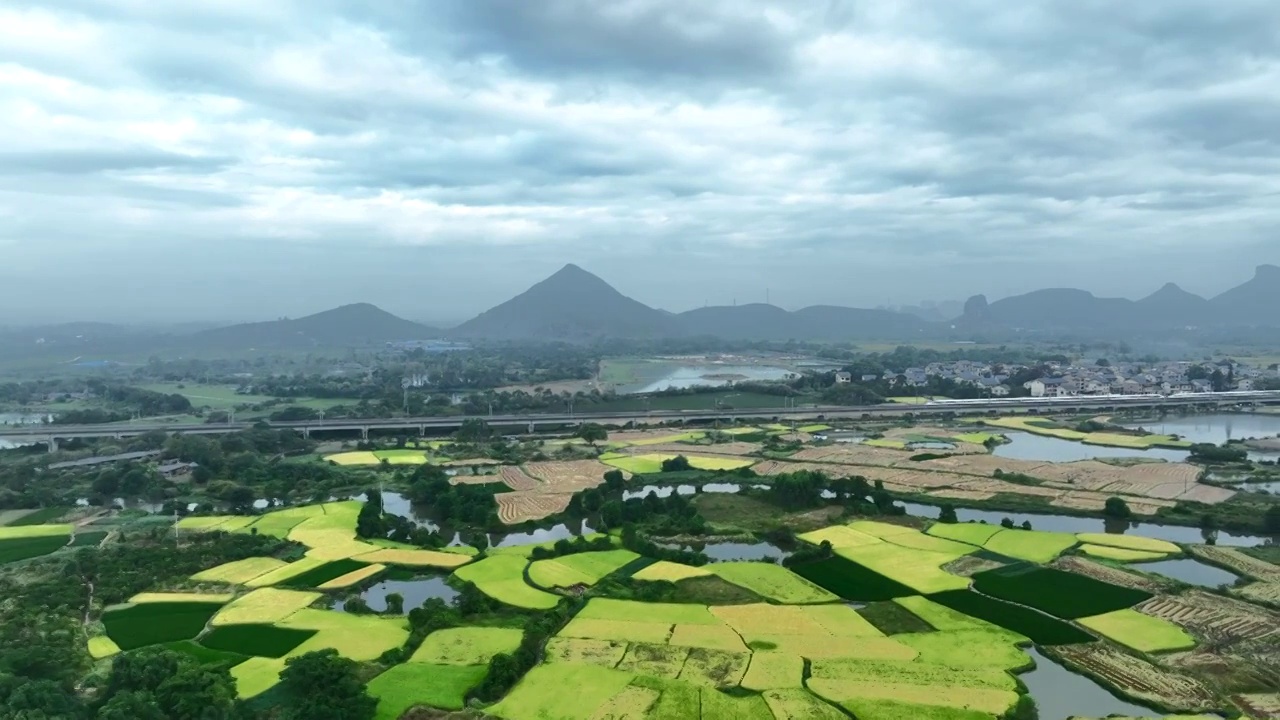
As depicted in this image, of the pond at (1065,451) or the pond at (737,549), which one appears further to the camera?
the pond at (1065,451)

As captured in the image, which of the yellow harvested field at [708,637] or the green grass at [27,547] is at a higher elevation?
the yellow harvested field at [708,637]

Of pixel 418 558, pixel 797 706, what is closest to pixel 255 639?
pixel 418 558

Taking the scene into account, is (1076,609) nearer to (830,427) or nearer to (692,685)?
(692,685)

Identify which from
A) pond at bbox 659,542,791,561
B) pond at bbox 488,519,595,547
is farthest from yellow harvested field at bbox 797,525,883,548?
pond at bbox 488,519,595,547

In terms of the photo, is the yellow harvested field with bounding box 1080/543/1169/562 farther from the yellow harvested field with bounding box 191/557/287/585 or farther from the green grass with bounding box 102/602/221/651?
the green grass with bounding box 102/602/221/651

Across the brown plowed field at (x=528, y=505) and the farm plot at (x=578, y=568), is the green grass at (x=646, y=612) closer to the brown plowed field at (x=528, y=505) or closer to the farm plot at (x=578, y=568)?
the farm plot at (x=578, y=568)

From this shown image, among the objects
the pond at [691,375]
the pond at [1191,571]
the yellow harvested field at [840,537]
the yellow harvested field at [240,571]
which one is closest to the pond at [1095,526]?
the pond at [1191,571]

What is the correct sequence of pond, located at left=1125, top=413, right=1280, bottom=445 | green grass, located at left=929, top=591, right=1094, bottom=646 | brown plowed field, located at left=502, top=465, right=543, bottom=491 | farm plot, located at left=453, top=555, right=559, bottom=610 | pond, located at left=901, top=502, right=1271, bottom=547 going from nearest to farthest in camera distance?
green grass, located at left=929, top=591, right=1094, bottom=646 < farm plot, located at left=453, top=555, right=559, bottom=610 < pond, located at left=901, top=502, right=1271, bottom=547 < brown plowed field, located at left=502, top=465, right=543, bottom=491 < pond, located at left=1125, top=413, right=1280, bottom=445
